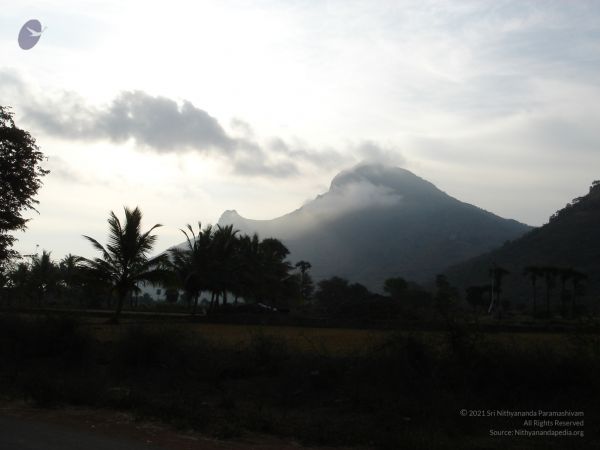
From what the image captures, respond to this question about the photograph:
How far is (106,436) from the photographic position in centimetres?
784

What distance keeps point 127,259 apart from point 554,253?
78.8 metres

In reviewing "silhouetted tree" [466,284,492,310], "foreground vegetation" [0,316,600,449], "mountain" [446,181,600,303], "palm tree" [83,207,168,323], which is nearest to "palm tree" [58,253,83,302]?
"palm tree" [83,207,168,323]

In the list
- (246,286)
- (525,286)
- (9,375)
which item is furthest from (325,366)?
(525,286)

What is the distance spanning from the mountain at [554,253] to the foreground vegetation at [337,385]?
6969cm

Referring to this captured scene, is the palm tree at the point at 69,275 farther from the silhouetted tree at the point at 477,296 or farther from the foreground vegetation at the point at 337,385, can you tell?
the silhouetted tree at the point at 477,296

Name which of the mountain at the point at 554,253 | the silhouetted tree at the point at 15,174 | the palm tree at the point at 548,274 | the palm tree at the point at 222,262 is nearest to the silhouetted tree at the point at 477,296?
the palm tree at the point at 548,274

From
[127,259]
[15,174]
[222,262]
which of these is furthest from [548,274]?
[15,174]

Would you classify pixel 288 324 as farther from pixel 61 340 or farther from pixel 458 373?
pixel 458 373

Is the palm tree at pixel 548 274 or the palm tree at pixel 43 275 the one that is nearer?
the palm tree at pixel 43 275

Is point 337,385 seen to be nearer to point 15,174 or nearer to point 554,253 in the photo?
point 15,174

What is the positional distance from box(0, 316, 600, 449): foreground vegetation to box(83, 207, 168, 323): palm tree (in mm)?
13809

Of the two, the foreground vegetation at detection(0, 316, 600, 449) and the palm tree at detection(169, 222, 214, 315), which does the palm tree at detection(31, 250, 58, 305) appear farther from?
the foreground vegetation at detection(0, 316, 600, 449)

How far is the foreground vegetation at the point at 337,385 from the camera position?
8.70m

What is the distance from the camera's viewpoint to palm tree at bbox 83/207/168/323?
27516 mm
